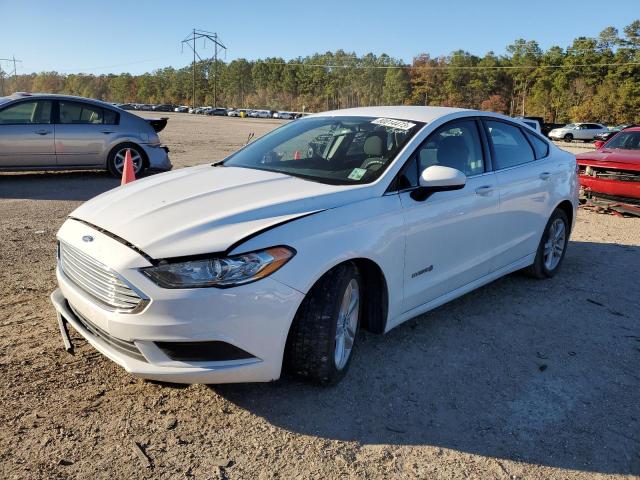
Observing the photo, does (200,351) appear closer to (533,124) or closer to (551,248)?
(551,248)

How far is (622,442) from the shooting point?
2.83 metres

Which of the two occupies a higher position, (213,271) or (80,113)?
(80,113)

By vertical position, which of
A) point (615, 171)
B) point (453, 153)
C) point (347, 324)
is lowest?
point (347, 324)

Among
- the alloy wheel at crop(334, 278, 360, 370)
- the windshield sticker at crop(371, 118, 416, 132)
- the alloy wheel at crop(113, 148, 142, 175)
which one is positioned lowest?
the alloy wheel at crop(334, 278, 360, 370)

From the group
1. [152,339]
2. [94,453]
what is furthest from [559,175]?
[94,453]

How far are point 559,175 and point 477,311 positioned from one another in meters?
1.80

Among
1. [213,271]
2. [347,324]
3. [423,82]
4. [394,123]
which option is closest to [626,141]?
[394,123]

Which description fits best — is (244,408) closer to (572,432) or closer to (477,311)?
(572,432)

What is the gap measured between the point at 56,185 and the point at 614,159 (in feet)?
31.1

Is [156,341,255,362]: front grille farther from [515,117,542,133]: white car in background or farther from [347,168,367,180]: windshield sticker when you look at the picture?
[515,117,542,133]: white car in background

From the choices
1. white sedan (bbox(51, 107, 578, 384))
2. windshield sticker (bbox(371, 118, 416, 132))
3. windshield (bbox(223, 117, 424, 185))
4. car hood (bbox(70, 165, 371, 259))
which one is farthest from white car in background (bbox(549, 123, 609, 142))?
car hood (bbox(70, 165, 371, 259))

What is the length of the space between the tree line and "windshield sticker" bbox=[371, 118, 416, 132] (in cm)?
5388

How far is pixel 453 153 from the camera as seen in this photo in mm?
4145

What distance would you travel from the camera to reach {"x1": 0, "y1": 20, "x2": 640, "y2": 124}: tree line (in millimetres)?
82188
